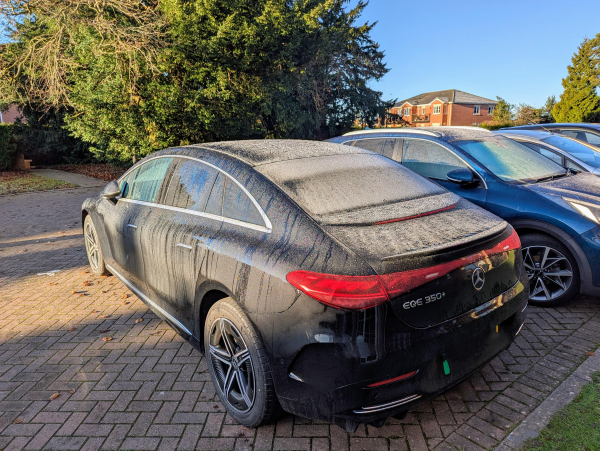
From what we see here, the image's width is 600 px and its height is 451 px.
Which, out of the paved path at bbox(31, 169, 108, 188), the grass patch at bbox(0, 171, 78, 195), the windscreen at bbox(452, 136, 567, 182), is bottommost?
the paved path at bbox(31, 169, 108, 188)

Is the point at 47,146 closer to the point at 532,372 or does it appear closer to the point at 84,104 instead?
the point at 84,104

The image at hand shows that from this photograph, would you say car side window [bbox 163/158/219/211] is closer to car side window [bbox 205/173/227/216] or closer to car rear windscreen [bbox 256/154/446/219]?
car side window [bbox 205/173/227/216]

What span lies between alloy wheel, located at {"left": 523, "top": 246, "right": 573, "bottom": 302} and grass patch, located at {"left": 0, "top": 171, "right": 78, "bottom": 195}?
15.5m

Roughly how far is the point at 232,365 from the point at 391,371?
3.57ft

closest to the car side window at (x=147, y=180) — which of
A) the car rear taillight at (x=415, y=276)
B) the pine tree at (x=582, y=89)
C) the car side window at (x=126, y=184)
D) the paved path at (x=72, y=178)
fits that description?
the car side window at (x=126, y=184)

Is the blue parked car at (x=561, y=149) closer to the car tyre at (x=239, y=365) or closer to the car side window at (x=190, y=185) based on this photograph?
the car side window at (x=190, y=185)

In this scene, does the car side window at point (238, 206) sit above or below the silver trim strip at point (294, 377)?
above

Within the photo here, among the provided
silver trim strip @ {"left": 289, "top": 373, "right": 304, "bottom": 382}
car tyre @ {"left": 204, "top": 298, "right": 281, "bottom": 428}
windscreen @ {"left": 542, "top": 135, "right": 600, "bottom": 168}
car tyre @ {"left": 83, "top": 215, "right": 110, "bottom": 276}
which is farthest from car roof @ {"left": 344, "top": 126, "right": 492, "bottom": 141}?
car tyre @ {"left": 83, "top": 215, "right": 110, "bottom": 276}

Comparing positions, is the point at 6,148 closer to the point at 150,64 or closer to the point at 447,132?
the point at 150,64

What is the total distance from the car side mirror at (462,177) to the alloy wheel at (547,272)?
0.92 m

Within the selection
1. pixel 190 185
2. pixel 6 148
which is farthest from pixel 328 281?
pixel 6 148

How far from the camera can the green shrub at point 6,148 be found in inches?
740

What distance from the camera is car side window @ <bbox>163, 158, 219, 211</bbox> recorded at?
3.14 meters

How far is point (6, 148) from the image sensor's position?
19.2 m
